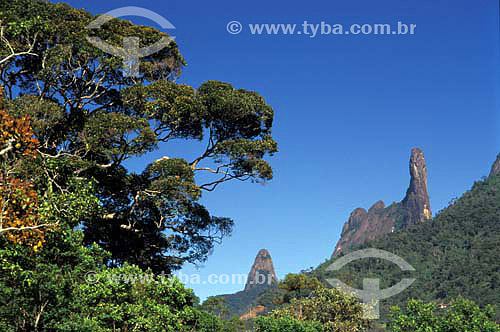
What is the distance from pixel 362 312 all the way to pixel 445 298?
45860mm

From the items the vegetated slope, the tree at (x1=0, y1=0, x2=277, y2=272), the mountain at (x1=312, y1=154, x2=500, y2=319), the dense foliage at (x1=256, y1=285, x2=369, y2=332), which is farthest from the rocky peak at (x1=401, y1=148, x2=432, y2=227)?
the tree at (x1=0, y1=0, x2=277, y2=272)

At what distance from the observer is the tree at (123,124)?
59.8 ft

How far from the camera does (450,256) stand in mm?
112062

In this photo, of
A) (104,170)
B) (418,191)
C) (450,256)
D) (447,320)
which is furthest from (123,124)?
(418,191)

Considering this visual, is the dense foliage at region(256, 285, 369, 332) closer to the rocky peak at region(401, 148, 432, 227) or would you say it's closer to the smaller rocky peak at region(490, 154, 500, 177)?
the smaller rocky peak at region(490, 154, 500, 177)

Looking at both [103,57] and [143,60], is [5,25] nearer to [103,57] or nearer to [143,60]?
[103,57]

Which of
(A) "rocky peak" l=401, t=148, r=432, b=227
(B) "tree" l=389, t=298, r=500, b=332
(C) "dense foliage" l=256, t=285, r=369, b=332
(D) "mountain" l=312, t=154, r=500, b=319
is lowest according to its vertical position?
(B) "tree" l=389, t=298, r=500, b=332

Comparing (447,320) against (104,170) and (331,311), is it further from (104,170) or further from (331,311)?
(331,311)

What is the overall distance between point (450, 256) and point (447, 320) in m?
90.1

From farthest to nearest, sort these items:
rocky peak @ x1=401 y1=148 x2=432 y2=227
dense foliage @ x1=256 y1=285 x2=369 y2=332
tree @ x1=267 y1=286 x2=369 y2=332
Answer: rocky peak @ x1=401 y1=148 x2=432 y2=227 < tree @ x1=267 y1=286 x2=369 y2=332 < dense foliage @ x1=256 y1=285 x2=369 y2=332

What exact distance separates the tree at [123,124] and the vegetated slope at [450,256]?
61.1 m

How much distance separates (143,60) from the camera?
21.9 metres

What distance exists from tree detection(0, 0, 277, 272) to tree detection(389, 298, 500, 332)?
34.0 feet

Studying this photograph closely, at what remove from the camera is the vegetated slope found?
89.2m
